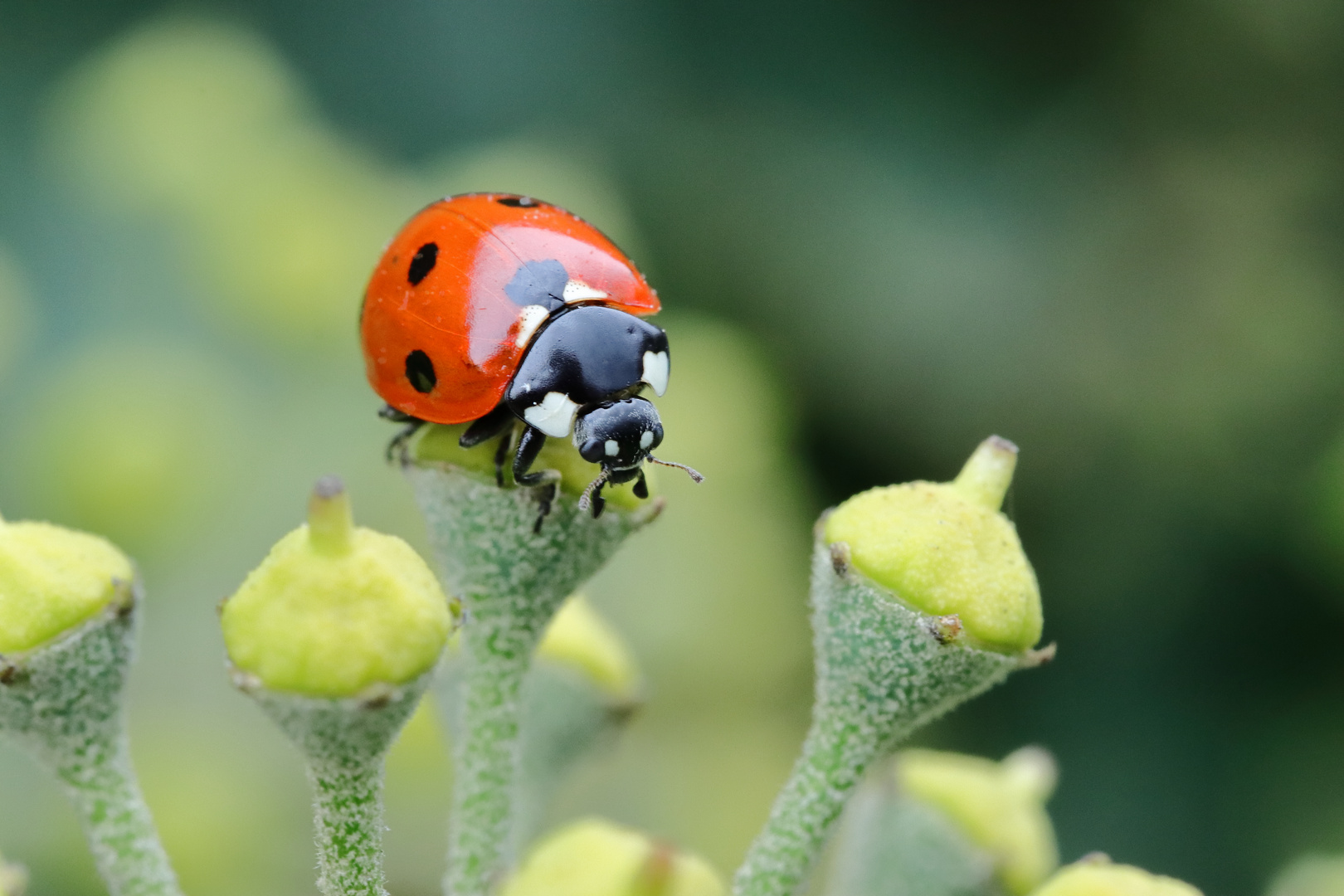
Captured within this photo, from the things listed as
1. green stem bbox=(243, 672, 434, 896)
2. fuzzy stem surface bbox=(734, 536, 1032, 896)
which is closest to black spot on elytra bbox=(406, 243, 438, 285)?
fuzzy stem surface bbox=(734, 536, 1032, 896)

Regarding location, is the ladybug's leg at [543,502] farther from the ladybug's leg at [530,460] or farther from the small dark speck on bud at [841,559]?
the small dark speck on bud at [841,559]

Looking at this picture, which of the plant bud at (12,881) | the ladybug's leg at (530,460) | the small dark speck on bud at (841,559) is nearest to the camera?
the plant bud at (12,881)

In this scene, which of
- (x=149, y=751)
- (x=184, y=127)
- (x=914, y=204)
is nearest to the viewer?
(x=149, y=751)

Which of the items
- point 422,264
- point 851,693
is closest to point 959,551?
point 851,693

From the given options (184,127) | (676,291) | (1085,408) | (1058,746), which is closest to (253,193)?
(184,127)

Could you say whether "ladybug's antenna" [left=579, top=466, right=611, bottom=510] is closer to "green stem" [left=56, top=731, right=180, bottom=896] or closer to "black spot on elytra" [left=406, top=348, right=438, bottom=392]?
"black spot on elytra" [left=406, top=348, right=438, bottom=392]

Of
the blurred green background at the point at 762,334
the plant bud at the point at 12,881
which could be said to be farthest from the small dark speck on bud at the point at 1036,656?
the blurred green background at the point at 762,334

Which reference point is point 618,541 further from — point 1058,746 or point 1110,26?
point 1110,26

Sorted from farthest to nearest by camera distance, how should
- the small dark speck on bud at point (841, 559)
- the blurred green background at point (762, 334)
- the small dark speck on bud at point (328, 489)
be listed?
the blurred green background at point (762, 334) < the small dark speck on bud at point (841, 559) < the small dark speck on bud at point (328, 489)
